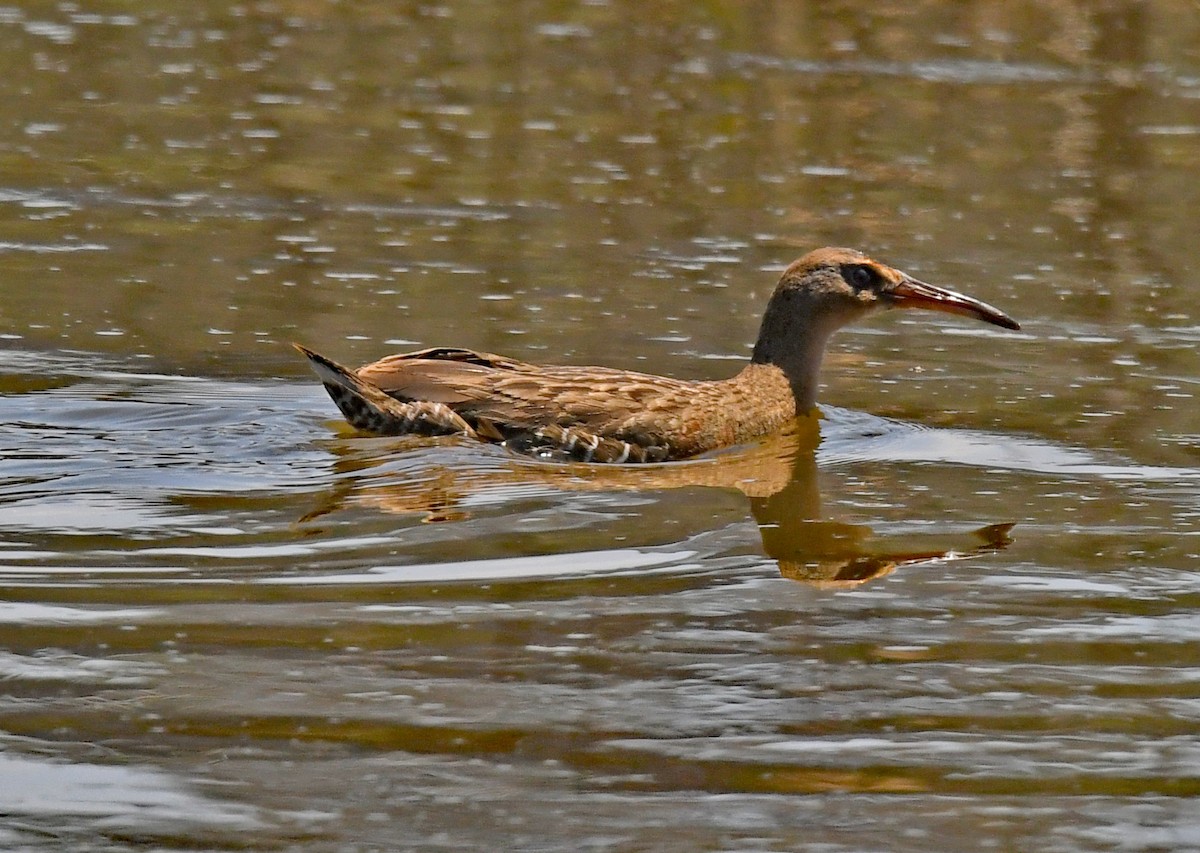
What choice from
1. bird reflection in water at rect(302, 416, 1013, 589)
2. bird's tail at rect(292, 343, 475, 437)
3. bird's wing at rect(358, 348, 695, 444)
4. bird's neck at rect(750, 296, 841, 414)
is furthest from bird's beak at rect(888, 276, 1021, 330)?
bird's tail at rect(292, 343, 475, 437)

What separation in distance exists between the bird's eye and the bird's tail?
6.95ft

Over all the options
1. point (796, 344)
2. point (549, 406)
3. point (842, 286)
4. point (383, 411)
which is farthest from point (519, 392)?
point (842, 286)

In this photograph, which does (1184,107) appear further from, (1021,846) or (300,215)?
(1021,846)

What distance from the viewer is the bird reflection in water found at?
7195 millimetres

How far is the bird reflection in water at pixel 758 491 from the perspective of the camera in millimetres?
7195

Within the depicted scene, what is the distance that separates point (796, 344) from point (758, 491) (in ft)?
5.19

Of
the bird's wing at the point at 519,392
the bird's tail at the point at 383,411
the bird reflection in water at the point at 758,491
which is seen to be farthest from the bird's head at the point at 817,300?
the bird's tail at the point at 383,411

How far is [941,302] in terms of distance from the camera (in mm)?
9672

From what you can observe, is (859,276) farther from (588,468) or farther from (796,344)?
(588,468)

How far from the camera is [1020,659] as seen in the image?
609 centimetres

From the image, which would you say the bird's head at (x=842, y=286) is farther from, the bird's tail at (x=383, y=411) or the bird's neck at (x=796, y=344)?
the bird's tail at (x=383, y=411)

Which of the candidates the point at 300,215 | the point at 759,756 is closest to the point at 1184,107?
the point at 300,215

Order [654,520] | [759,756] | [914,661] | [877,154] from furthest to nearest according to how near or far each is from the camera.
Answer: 1. [877,154]
2. [654,520]
3. [914,661]
4. [759,756]

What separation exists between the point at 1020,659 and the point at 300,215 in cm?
728
